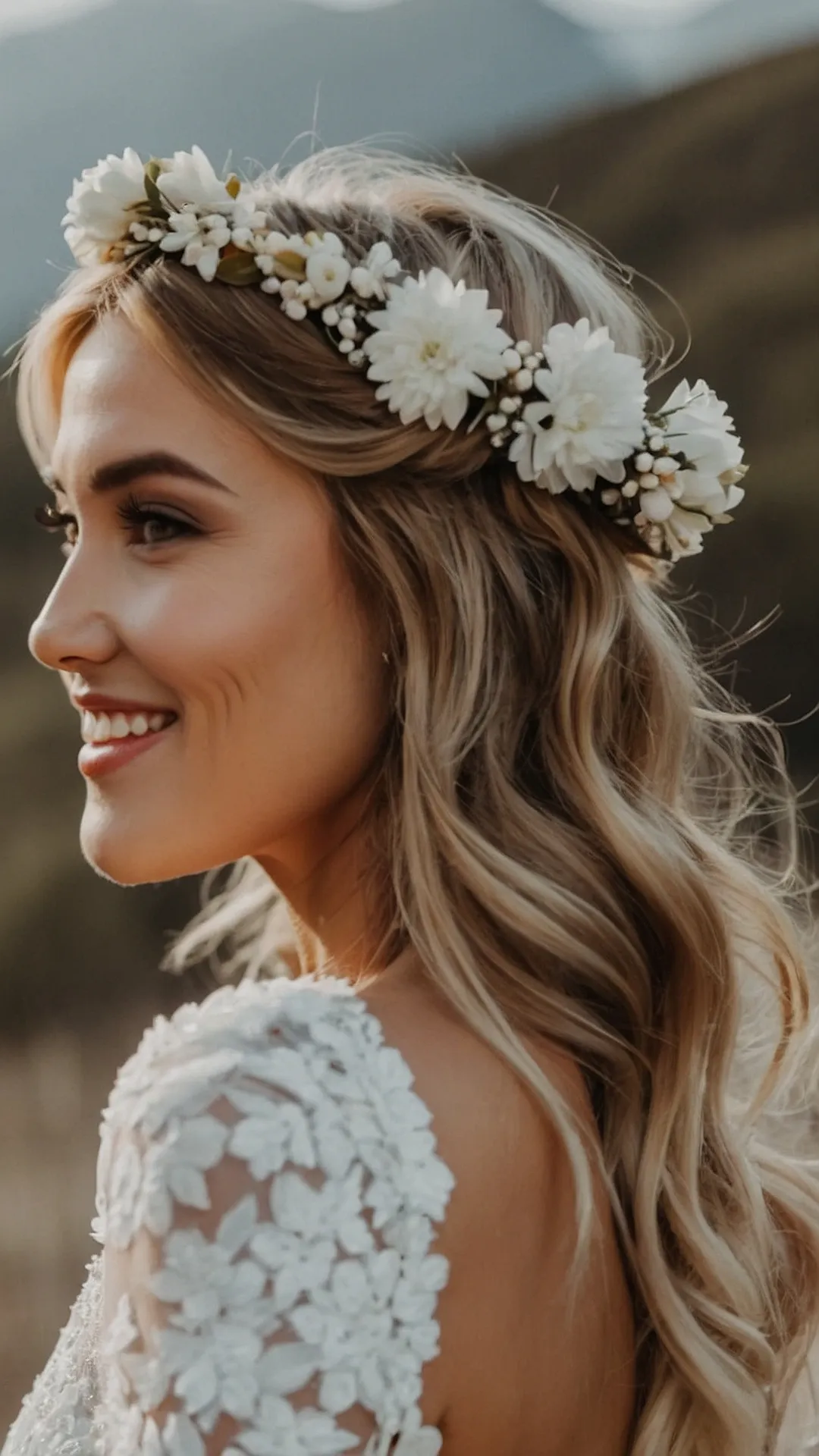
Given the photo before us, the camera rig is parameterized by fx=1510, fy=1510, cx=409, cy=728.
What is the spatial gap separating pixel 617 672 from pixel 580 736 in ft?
0.47

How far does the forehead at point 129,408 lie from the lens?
1620 mm

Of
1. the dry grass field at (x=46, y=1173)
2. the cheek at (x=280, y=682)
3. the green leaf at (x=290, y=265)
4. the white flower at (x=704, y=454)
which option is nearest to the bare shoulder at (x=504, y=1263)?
the cheek at (x=280, y=682)

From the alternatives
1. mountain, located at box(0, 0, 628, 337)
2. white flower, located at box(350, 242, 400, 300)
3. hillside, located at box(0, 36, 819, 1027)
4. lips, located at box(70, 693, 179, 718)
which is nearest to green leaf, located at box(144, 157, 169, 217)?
white flower, located at box(350, 242, 400, 300)

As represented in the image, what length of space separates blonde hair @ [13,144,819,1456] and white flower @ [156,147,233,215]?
0.07 metres

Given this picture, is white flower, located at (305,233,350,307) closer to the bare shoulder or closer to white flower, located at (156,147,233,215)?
white flower, located at (156,147,233,215)

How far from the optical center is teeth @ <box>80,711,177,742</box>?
1.66 m

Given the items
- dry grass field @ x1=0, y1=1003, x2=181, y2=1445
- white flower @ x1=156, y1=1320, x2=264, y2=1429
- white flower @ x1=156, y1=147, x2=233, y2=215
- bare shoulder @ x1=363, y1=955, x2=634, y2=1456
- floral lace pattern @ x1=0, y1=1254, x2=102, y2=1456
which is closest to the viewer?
white flower @ x1=156, y1=1320, x2=264, y2=1429

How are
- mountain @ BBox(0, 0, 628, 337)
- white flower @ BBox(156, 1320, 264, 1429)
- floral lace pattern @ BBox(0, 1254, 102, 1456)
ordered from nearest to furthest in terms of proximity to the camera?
white flower @ BBox(156, 1320, 264, 1429) < floral lace pattern @ BBox(0, 1254, 102, 1456) < mountain @ BBox(0, 0, 628, 337)

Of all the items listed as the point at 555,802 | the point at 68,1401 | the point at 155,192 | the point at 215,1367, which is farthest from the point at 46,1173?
the point at 215,1367

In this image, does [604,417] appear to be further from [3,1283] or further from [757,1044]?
[3,1283]

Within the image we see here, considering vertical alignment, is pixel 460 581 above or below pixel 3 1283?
above

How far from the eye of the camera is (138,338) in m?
1.68

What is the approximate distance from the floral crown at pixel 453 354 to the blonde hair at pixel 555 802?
3 cm

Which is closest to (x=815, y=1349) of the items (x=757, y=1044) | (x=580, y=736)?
(x=757, y=1044)
